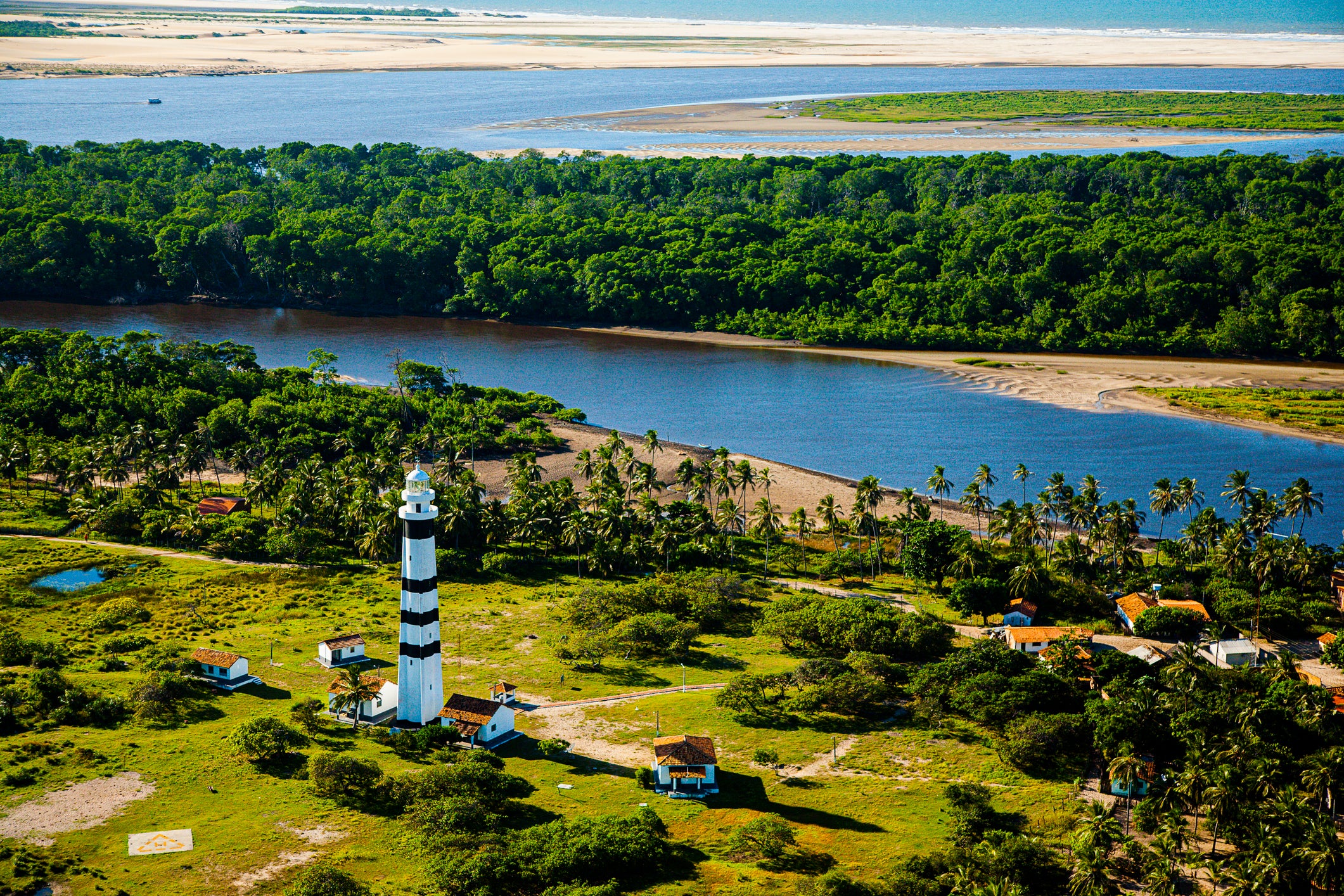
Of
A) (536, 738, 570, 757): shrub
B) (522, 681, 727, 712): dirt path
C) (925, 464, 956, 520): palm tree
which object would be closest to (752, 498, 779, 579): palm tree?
(925, 464, 956, 520): palm tree

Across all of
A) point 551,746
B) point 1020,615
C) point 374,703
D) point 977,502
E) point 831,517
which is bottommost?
point 551,746

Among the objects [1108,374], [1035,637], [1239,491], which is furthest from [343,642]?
[1108,374]

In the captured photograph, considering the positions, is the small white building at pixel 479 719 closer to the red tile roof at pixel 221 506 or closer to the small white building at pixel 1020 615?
the small white building at pixel 1020 615

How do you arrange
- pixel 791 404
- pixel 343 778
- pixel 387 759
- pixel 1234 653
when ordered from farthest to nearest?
pixel 791 404
pixel 1234 653
pixel 387 759
pixel 343 778

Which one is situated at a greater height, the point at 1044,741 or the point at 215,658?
the point at 1044,741

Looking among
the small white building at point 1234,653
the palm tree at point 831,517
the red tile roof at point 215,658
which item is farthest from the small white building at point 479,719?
the small white building at point 1234,653

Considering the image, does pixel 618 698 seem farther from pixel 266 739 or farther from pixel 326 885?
pixel 326 885

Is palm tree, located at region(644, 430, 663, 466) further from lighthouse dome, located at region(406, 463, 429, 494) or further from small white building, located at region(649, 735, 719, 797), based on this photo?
small white building, located at region(649, 735, 719, 797)

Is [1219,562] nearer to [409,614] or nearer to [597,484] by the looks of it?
[597,484]
